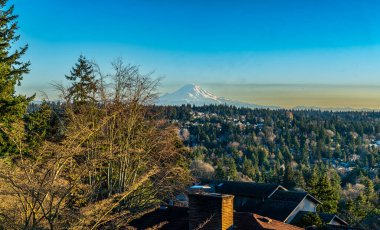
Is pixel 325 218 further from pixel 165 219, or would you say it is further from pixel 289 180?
pixel 289 180

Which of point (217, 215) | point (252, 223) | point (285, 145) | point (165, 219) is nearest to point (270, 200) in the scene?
point (165, 219)

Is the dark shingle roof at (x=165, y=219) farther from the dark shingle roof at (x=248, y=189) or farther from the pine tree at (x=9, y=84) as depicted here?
the dark shingle roof at (x=248, y=189)

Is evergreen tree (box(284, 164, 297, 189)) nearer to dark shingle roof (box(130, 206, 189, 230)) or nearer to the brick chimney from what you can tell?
dark shingle roof (box(130, 206, 189, 230))

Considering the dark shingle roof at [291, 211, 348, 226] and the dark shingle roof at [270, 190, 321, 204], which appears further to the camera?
the dark shingle roof at [270, 190, 321, 204]

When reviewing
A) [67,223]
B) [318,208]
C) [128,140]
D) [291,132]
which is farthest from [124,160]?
[291,132]

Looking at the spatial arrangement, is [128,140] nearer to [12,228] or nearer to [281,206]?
[281,206]

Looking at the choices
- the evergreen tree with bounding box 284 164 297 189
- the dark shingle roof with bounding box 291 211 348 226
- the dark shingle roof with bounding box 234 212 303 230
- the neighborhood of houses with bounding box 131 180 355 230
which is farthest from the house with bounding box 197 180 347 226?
the evergreen tree with bounding box 284 164 297 189

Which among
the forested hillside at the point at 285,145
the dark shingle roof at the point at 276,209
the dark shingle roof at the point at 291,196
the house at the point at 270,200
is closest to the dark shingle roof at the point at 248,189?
the house at the point at 270,200

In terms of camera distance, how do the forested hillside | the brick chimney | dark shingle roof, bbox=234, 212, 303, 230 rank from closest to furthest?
the brick chimney, dark shingle roof, bbox=234, 212, 303, 230, the forested hillside
